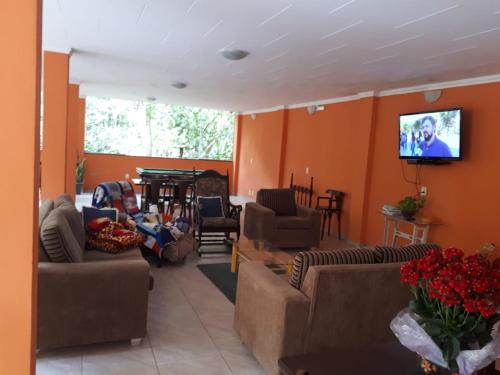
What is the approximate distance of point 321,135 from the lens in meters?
7.18

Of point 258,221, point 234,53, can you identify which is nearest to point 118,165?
point 258,221

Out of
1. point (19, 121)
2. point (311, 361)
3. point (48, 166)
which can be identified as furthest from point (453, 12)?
point (48, 166)

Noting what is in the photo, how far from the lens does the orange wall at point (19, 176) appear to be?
121cm

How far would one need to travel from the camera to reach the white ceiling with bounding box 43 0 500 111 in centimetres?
277

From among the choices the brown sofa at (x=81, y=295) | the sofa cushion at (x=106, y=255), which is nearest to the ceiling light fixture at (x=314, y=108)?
the sofa cushion at (x=106, y=255)

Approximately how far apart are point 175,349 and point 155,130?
30.0 feet

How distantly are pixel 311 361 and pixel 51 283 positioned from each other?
5.44ft

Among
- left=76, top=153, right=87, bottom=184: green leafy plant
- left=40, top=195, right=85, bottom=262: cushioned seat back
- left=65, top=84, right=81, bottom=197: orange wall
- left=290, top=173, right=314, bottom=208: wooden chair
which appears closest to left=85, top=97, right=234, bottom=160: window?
left=76, top=153, right=87, bottom=184: green leafy plant

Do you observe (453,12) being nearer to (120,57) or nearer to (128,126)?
(120,57)

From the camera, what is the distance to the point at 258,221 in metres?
5.56

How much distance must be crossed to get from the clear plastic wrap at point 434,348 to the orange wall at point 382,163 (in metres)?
3.28

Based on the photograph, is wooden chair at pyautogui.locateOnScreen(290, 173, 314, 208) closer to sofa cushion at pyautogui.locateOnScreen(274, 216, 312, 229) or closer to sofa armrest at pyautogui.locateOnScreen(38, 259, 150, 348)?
sofa cushion at pyautogui.locateOnScreen(274, 216, 312, 229)

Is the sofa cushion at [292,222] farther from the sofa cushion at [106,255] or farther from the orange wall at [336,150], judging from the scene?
the sofa cushion at [106,255]

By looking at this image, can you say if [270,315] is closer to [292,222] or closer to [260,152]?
[292,222]
